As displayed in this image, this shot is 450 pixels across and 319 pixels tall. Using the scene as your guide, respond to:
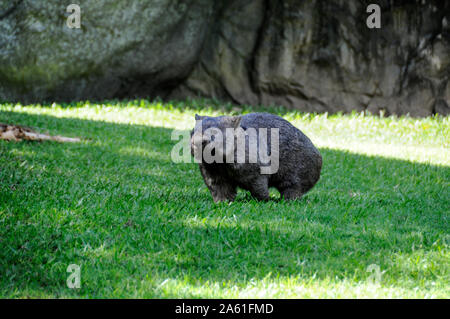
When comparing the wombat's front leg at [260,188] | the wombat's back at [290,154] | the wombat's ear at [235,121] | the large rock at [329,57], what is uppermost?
the large rock at [329,57]

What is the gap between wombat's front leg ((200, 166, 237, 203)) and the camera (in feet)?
18.4

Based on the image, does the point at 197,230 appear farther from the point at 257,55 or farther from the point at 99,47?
the point at 257,55

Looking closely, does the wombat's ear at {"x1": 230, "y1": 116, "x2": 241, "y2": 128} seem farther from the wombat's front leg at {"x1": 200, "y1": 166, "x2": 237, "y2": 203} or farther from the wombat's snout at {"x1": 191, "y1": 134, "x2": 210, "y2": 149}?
the wombat's front leg at {"x1": 200, "y1": 166, "x2": 237, "y2": 203}

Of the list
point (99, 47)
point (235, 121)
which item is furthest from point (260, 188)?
point (99, 47)

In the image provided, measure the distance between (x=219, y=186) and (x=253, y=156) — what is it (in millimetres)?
490

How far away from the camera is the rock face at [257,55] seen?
11969 millimetres

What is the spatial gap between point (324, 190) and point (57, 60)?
6911 mm

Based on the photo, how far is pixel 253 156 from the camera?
18.0 ft

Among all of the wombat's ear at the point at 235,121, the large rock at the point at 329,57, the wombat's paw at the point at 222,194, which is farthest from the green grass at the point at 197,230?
the large rock at the point at 329,57

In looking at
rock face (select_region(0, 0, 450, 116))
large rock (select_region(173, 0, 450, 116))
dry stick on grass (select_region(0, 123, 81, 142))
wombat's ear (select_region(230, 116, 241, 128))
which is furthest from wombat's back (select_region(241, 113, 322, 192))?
large rock (select_region(173, 0, 450, 116))

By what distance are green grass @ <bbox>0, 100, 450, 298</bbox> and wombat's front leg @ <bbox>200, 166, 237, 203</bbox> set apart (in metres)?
0.15

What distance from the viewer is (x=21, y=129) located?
8336 millimetres

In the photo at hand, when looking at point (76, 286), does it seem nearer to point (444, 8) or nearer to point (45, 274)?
point (45, 274)

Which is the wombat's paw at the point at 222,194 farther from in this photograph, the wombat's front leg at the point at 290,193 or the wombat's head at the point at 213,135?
the wombat's front leg at the point at 290,193
